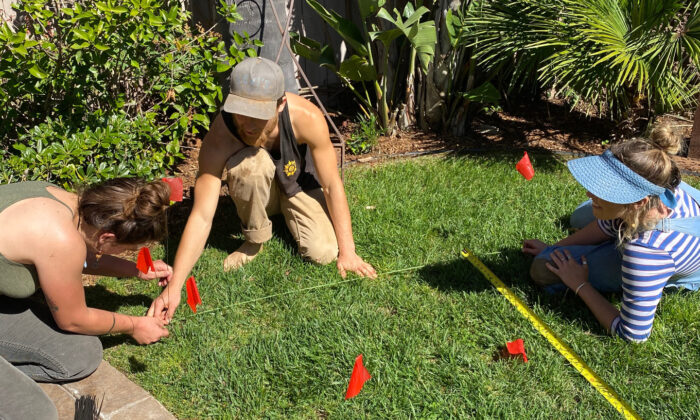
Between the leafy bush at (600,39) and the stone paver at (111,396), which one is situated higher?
the leafy bush at (600,39)

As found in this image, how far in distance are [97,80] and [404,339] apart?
2709 mm

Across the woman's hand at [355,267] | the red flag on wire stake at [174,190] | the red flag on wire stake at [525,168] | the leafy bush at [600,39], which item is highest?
the leafy bush at [600,39]

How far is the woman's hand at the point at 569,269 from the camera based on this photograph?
3152 millimetres

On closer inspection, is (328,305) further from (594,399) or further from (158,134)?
(158,134)

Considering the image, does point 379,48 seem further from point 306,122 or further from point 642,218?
point 642,218

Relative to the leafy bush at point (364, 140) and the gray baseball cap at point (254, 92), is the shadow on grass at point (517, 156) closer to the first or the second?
the leafy bush at point (364, 140)

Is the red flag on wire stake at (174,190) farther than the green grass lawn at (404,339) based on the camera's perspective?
Yes

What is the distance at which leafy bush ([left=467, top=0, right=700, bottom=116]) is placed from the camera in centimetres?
443

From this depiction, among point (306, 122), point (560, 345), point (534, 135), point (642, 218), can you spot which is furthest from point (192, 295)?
point (534, 135)

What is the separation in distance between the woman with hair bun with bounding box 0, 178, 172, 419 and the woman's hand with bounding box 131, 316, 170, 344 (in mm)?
48

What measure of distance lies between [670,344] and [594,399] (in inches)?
23.2

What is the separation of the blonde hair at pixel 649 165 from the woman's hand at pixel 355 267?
145cm

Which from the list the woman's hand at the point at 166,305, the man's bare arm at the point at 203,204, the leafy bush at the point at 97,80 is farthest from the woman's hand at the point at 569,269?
the leafy bush at the point at 97,80

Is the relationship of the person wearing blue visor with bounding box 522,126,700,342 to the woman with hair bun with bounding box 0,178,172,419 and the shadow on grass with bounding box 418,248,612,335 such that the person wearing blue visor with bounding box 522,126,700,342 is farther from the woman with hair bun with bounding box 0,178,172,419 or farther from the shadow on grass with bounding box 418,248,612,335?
the woman with hair bun with bounding box 0,178,172,419
